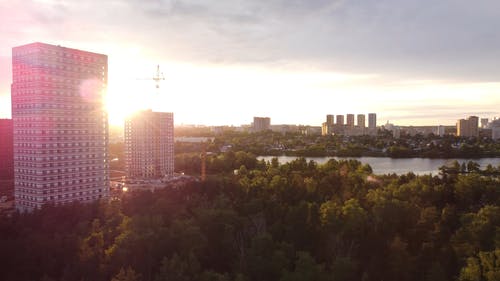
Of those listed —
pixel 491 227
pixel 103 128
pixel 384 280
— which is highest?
pixel 103 128

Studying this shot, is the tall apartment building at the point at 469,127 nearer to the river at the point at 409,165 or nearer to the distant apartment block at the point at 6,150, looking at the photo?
the river at the point at 409,165

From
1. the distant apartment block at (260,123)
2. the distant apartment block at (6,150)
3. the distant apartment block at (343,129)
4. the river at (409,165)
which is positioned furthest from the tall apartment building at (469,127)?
the distant apartment block at (6,150)

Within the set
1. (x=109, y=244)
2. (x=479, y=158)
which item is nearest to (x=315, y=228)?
(x=109, y=244)

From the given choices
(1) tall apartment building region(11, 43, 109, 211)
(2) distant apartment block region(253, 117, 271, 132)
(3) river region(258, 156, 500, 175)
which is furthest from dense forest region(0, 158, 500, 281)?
(2) distant apartment block region(253, 117, 271, 132)

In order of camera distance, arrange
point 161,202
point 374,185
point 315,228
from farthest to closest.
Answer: point 374,185 < point 161,202 < point 315,228

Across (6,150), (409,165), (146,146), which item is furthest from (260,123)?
(6,150)

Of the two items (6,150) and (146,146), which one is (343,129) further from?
(6,150)

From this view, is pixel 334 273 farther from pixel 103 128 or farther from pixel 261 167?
pixel 261 167
